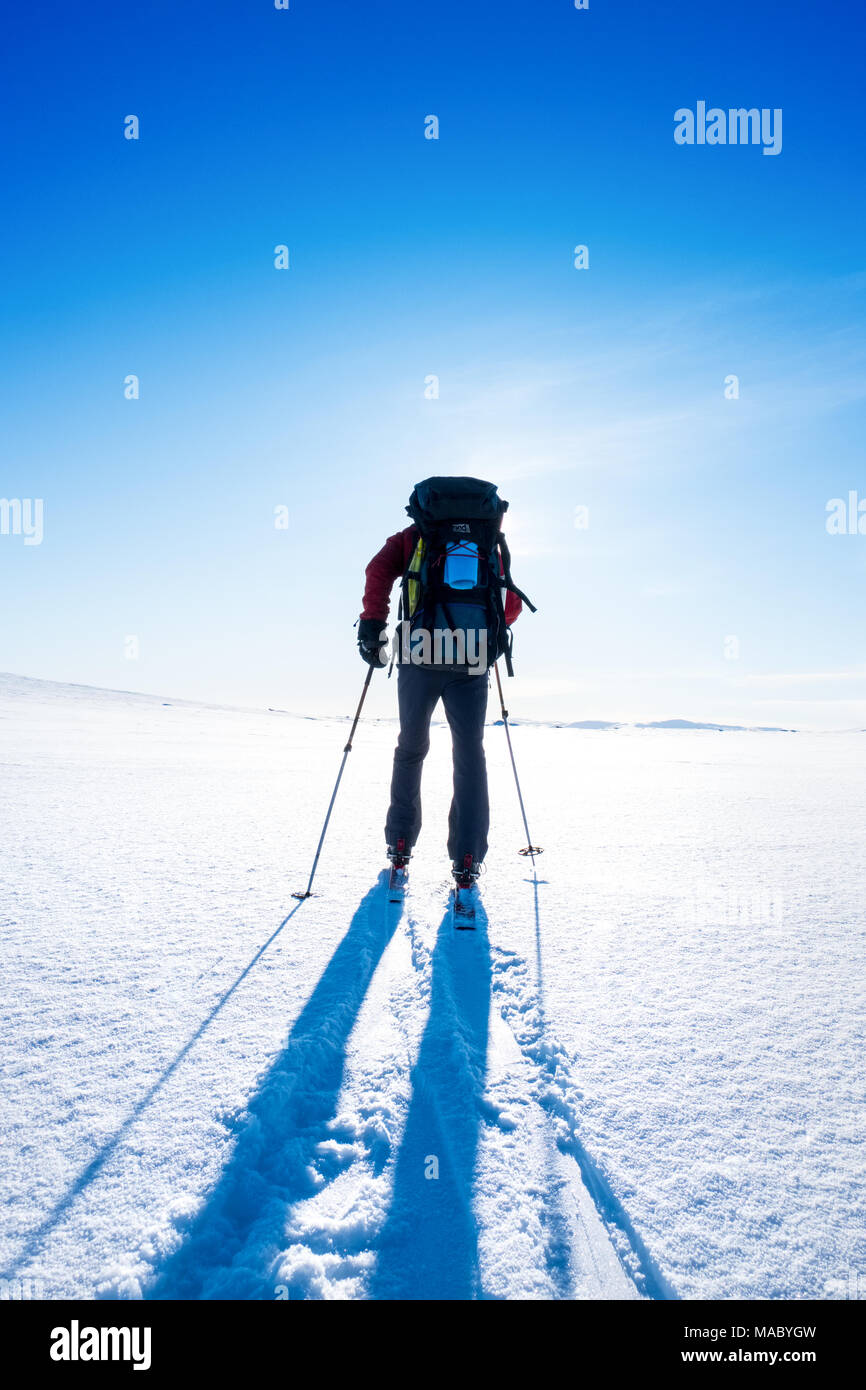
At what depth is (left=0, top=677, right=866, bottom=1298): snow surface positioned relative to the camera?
3.95ft

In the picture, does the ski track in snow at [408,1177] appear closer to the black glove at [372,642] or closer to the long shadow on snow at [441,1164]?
the long shadow on snow at [441,1164]

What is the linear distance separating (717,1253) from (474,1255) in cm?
50

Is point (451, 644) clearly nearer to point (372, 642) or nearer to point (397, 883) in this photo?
point (372, 642)

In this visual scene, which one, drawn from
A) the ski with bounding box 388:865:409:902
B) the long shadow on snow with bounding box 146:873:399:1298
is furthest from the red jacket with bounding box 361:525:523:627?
the long shadow on snow with bounding box 146:873:399:1298

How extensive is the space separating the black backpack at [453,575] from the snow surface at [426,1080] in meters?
1.55

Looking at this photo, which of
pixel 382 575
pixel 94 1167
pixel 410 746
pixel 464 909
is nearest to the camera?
pixel 94 1167

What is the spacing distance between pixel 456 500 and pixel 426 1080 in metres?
3.08

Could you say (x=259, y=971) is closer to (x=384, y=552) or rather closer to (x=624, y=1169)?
(x=624, y=1169)

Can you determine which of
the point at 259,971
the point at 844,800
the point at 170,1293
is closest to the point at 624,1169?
the point at 170,1293

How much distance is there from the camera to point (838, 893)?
139 inches

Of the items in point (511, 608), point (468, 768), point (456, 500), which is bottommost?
point (468, 768)

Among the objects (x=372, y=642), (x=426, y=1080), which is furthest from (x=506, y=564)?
(x=426, y=1080)

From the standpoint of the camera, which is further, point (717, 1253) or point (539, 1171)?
point (539, 1171)

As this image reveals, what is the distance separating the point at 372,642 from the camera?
3.92 metres
